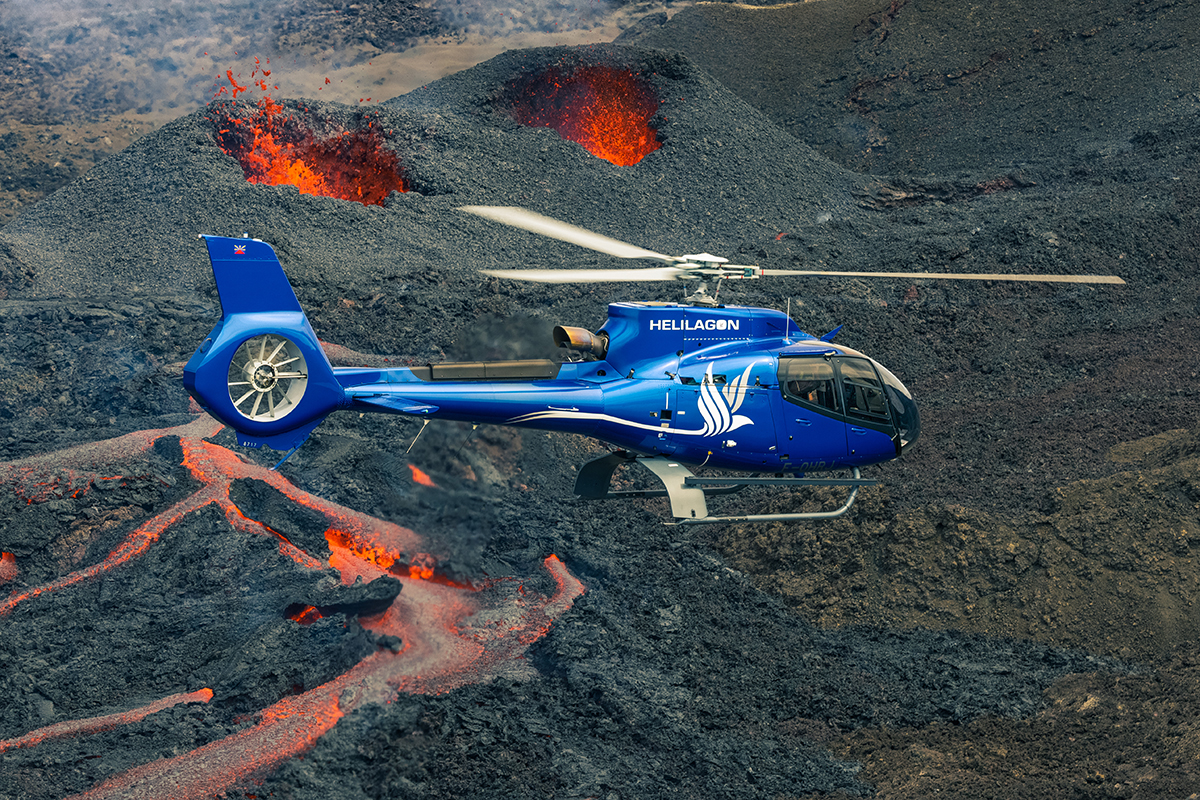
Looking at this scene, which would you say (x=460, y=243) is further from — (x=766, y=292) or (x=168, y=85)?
(x=168, y=85)

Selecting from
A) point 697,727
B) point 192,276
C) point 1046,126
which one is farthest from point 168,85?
point 697,727

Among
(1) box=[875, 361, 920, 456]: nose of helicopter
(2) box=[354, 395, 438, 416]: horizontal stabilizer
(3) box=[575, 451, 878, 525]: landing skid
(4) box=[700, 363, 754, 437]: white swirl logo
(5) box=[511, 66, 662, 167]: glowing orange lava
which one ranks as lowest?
(3) box=[575, 451, 878, 525]: landing skid

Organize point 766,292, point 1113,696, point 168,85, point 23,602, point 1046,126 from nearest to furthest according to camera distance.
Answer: point 1113,696 → point 23,602 → point 766,292 → point 1046,126 → point 168,85

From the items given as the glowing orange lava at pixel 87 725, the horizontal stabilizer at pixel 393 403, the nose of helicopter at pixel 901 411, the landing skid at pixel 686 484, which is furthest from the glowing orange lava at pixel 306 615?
the nose of helicopter at pixel 901 411

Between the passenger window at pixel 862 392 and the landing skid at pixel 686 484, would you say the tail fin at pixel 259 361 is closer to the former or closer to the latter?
the landing skid at pixel 686 484

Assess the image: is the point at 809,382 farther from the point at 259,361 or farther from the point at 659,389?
the point at 259,361

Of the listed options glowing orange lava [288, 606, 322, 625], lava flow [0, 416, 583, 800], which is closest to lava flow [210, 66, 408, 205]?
lava flow [0, 416, 583, 800]

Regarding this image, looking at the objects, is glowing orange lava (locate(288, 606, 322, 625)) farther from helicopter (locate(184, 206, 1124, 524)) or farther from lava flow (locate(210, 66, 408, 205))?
lava flow (locate(210, 66, 408, 205))
